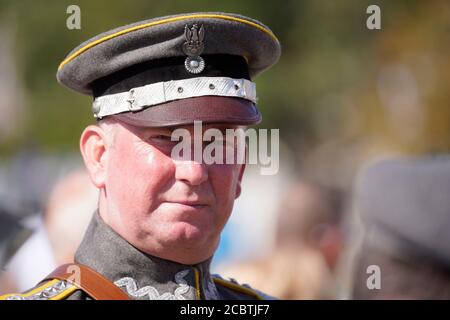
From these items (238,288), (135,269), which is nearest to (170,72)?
(135,269)

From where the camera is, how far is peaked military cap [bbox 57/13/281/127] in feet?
9.14

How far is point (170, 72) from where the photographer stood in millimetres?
2846

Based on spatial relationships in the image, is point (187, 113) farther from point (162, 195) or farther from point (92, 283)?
point (92, 283)

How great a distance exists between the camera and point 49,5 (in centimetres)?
2094

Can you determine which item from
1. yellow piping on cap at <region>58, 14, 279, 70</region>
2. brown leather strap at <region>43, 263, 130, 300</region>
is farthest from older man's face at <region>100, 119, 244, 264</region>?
yellow piping on cap at <region>58, 14, 279, 70</region>

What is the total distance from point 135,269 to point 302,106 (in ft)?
66.6

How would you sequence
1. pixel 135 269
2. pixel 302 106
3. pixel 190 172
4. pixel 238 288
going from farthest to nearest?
pixel 302 106 → pixel 238 288 → pixel 135 269 → pixel 190 172

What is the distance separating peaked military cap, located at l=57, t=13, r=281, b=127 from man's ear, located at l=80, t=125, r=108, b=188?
69 millimetres

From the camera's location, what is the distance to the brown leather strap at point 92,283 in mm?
2736

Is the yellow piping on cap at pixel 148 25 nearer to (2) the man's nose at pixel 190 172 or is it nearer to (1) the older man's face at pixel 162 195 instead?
(1) the older man's face at pixel 162 195

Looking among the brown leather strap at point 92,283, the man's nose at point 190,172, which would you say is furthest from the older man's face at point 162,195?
the brown leather strap at point 92,283
